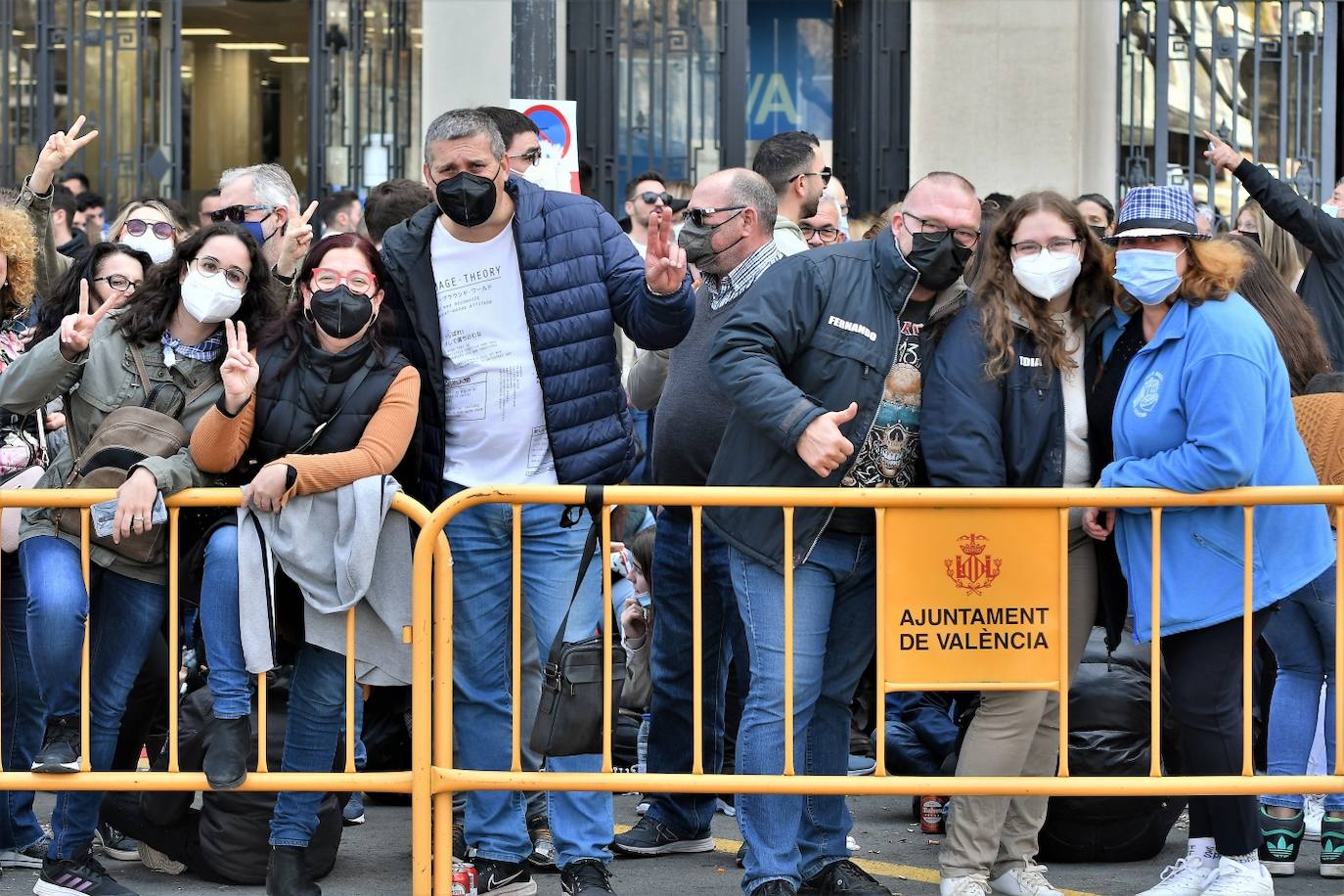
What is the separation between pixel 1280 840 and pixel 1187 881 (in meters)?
0.61

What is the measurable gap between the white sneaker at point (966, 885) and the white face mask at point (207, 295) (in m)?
2.84

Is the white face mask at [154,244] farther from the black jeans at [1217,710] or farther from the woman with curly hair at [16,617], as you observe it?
the black jeans at [1217,710]

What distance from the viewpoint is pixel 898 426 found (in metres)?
5.52

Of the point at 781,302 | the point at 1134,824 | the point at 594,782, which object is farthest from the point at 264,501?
the point at 1134,824

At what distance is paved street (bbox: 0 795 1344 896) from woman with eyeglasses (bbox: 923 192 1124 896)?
0.33 metres

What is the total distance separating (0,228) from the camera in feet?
19.6

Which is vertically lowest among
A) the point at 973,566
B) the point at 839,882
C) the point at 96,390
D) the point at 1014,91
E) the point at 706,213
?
the point at 839,882

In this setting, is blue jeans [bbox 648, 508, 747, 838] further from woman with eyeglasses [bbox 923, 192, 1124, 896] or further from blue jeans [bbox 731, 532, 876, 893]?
woman with eyeglasses [bbox 923, 192, 1124, 896]

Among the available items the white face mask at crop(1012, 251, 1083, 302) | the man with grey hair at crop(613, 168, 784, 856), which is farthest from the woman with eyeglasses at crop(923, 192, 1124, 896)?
the man with grey hair at crop(613, 168, 784, 856)

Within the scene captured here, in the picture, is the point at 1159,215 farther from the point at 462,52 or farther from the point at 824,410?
the point at 462,52

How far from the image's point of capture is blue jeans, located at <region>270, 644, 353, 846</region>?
551 centimetres

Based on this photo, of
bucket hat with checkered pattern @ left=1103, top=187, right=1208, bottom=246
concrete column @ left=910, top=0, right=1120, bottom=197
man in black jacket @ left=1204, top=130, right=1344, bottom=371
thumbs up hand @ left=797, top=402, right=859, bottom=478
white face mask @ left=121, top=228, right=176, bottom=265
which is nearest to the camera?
thumbs up hand @ left=797, top=402, right=859, bottom=478

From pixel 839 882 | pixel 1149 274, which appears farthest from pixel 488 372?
pixel 1149 274

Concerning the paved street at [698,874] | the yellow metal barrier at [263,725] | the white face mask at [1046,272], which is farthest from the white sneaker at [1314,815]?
the yellow metal barrier at [263,725]
